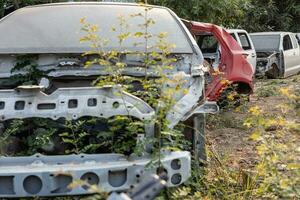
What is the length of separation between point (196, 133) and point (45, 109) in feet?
4.36

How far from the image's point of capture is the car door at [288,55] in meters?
14.4

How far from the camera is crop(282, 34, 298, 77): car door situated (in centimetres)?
1436

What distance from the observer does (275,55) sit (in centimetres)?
1382

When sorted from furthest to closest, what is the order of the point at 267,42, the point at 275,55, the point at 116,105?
the point at 267,42 < the point at 275,55 < the point at 116,105

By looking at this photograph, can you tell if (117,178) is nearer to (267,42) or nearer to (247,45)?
(247,45)

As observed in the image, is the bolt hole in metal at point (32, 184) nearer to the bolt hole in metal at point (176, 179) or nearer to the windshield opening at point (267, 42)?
the bolt hole in metal at point (176, 179)

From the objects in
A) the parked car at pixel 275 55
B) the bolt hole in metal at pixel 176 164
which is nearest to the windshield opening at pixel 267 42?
the parked car at pixel 275 55

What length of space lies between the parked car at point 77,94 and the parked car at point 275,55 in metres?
8.90

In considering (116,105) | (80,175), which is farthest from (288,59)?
(80,175)

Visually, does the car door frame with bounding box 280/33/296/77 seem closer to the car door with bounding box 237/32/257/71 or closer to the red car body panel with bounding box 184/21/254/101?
the car door with bounding box 237/32/257/71

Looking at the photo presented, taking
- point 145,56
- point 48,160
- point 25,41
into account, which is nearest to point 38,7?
point 25,41

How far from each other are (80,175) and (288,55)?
12.5 metres

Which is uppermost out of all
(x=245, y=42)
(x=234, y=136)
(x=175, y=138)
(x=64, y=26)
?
(x=64, y=26)

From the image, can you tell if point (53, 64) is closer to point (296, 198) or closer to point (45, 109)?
point (45, 109)
